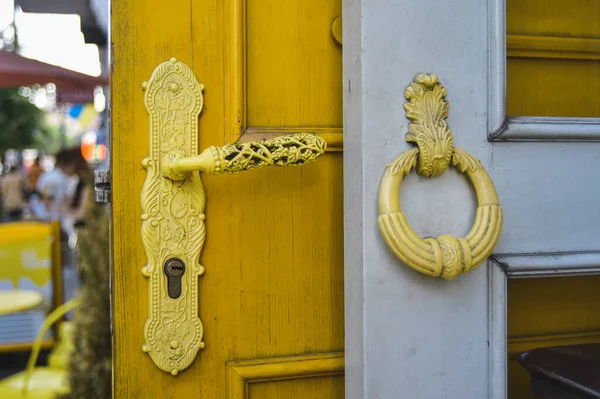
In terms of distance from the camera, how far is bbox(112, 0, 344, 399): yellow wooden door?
86 cm

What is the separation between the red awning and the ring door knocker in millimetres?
3886

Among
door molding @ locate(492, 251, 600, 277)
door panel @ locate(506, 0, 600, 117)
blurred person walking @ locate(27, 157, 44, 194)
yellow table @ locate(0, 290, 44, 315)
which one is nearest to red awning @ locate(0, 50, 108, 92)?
yellow table @ locate(0, 290, 44, 315)

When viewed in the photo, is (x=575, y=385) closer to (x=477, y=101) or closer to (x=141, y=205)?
(x=477, y=101)

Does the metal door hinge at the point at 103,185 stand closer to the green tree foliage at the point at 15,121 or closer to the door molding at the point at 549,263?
the door molding at the point at 549,263

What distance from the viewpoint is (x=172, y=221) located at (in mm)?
865

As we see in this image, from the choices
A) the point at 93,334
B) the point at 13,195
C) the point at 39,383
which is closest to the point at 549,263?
the point at 93,334

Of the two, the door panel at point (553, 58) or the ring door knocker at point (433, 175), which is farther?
the door panel at point (553, 58)

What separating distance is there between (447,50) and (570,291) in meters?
0.47

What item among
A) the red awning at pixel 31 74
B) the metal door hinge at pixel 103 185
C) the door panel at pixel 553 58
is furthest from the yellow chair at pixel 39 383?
the red awning at pixel 31 74

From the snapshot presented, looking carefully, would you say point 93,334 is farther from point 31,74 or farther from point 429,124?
point 31,74

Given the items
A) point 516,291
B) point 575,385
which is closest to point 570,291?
point 516,291

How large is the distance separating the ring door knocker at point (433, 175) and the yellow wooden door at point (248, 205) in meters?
0.16

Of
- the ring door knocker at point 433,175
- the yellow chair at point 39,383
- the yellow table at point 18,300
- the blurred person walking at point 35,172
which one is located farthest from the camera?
the blurred person walking at point 35,172

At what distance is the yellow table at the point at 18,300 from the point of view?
327cm
